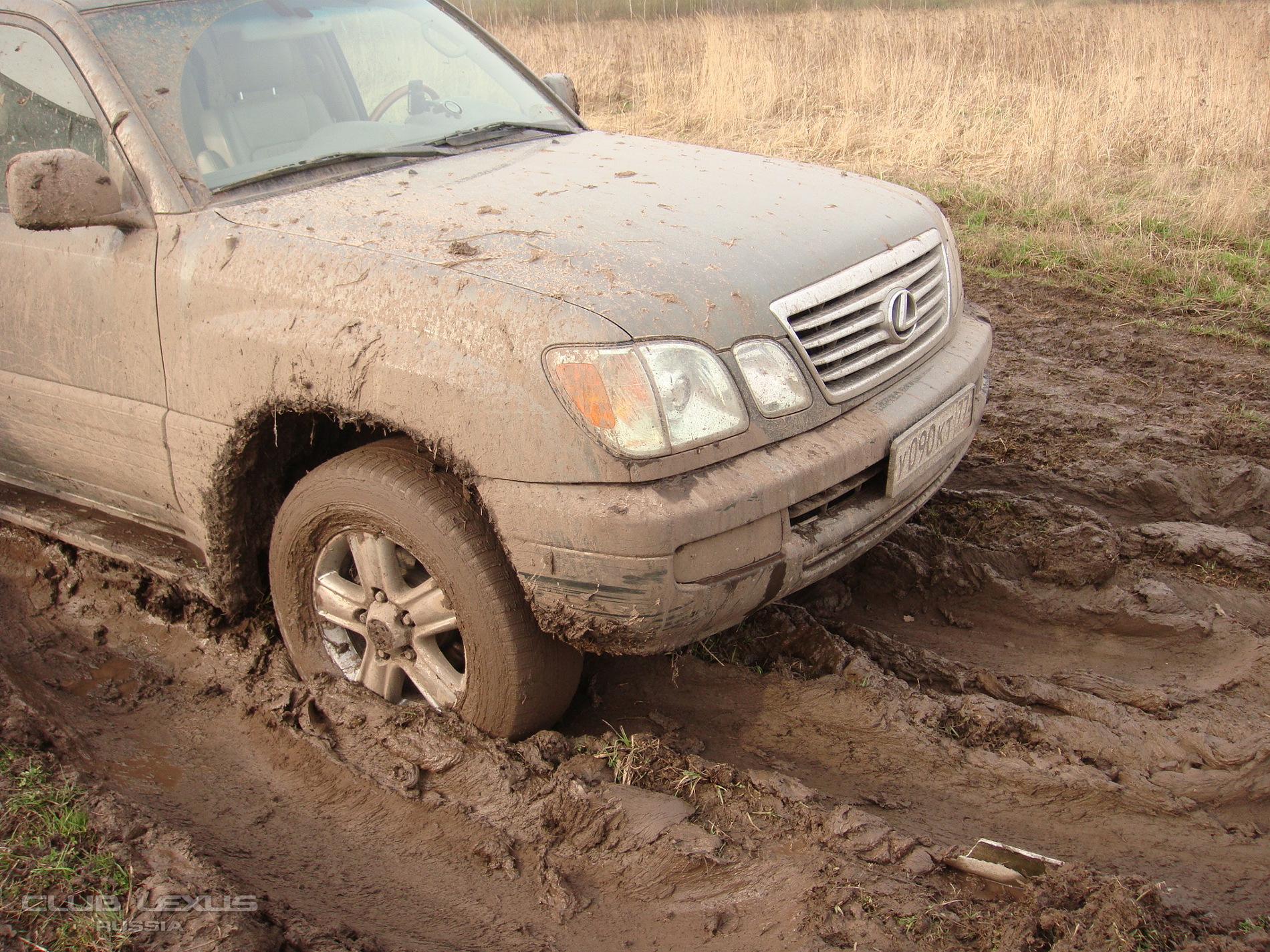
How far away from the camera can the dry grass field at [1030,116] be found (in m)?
6.09

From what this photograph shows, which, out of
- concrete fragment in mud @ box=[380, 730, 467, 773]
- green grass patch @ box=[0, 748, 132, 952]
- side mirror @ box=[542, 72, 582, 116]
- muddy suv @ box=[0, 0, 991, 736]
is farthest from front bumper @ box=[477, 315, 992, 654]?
side mirror @ box=[542, 72, 582, 116]

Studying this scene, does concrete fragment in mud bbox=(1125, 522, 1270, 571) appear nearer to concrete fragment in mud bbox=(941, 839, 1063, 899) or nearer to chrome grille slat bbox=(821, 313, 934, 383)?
chrome grille slat bbox=(821, 313, 934, 383)

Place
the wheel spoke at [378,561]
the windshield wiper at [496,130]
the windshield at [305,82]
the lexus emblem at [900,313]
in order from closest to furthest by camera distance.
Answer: the wheel spoke at [378,561] < the lexus emblem at [900,313] < the windshield at [305,82] < the windshield wiper at [496,130]

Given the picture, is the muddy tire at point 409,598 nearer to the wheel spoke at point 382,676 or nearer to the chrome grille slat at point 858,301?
the wheel spoke at point 382,676

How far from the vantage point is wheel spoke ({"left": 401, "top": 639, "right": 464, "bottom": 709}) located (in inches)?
94.0

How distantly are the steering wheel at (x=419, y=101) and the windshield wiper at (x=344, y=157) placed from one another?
249mm

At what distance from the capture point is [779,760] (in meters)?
2.40

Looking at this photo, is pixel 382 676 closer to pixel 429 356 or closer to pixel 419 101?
pixel 429 356

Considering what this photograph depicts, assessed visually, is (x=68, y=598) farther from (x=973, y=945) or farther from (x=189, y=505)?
(x=973, y=945)

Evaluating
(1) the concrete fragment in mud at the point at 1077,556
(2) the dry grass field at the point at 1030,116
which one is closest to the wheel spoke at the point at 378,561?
(1) the concrete fragment in mud at the point at 1077,556

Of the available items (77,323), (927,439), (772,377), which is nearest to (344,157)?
(77,323)

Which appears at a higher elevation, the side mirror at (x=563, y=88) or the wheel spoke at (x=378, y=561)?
the side mirror at (x=563, y=88)

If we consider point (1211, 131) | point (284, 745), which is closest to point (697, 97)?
point (1211, 131)

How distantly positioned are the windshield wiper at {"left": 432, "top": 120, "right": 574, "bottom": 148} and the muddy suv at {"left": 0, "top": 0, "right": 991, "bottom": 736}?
30 mm
